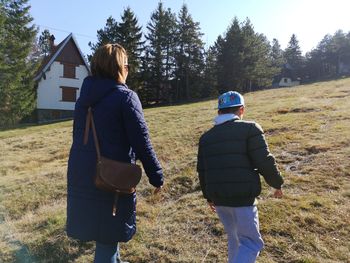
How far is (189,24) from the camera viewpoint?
44.9 meters

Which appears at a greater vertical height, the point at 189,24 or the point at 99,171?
the point at 189,24

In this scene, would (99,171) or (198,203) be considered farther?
(198,203)

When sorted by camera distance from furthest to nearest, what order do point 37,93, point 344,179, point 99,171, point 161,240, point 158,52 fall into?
point 158,52 < point 37,93 < point 344,179 < point 161,240 < point 99,171

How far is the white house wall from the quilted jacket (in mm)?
35998

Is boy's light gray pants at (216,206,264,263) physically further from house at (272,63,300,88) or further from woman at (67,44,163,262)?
house at (272,63,300,88)

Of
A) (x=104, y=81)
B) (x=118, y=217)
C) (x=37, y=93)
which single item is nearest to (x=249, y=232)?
(x=118, y=217)

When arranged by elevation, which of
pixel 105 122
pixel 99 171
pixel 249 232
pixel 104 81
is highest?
pixel 104 81

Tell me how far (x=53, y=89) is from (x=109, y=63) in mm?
36917

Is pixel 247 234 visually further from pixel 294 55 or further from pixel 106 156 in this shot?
pixel 294 55

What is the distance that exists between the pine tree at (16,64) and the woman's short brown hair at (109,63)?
29.4 meters

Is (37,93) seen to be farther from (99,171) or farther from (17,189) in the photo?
(99,171)

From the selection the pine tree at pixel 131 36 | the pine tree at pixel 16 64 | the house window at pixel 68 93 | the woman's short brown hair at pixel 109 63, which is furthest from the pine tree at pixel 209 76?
the woman's short brown hair at pixel 109 63

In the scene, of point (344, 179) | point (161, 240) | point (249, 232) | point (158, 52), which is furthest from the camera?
point (158, 52)

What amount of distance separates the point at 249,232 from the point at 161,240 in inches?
69.8
